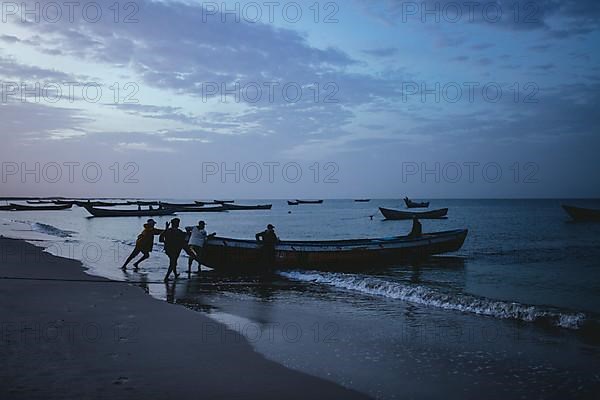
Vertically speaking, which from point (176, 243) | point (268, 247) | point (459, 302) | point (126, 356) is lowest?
point (459, 302)

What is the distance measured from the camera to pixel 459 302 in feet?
36.8

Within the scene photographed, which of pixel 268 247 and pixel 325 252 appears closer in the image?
pixel 268 247

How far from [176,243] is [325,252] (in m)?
6.46

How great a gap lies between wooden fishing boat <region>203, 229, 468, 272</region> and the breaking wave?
2.50 m

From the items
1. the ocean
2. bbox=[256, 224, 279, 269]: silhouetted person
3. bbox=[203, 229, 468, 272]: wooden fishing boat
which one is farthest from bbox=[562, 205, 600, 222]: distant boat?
bbox=[256, 224, 279, 269]: silhouetted person

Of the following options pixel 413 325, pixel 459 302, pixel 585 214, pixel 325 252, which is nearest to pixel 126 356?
pixel 413 325

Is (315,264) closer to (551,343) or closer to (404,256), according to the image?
(404,256)

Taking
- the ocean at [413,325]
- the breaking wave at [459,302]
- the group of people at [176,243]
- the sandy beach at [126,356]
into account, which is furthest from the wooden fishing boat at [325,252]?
the sandy beach at [126,356]

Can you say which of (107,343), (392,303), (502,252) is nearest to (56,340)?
(107,343)

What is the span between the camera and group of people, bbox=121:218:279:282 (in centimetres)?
1409

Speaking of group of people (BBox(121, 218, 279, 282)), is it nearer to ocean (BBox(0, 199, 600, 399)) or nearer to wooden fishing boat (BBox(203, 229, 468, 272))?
wooden fishing boat (BBox(203, 229, 468, 272))

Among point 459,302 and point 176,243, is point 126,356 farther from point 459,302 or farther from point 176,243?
point 176,243

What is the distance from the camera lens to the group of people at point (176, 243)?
14094mm

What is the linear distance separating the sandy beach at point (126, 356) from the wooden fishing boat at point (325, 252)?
22.7 ft
